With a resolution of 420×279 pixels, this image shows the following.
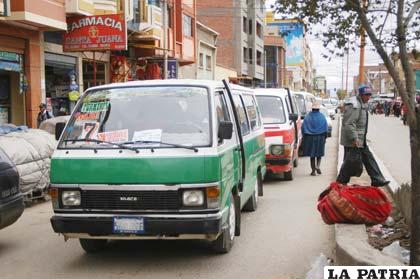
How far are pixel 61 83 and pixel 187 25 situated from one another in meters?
16.5

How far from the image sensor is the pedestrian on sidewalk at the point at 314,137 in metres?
13.2

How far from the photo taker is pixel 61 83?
21.6 meters

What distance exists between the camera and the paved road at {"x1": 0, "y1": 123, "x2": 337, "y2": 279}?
5.88 m

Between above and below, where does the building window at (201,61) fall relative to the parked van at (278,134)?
above

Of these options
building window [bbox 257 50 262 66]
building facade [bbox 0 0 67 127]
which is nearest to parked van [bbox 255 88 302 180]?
building facade [bbox 0 0 67 127]

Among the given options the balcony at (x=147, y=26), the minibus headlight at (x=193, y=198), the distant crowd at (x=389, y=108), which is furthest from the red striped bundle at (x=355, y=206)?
the distant crowd at (x=389, y=108)

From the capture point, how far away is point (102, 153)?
19.3ft

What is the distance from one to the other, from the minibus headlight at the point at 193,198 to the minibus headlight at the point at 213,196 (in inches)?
2.5

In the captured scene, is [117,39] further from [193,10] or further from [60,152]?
[193,10]

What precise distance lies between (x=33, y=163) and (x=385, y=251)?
6735 millimetres

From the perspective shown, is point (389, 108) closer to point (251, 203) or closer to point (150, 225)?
point (251, 203)

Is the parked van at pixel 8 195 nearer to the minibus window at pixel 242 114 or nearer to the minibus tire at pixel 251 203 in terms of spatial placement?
the minibus window at pixel 242 114

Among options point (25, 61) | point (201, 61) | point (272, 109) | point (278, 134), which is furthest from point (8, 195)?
point (201, 61)

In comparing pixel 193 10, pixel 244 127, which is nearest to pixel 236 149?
pixel 244 127
